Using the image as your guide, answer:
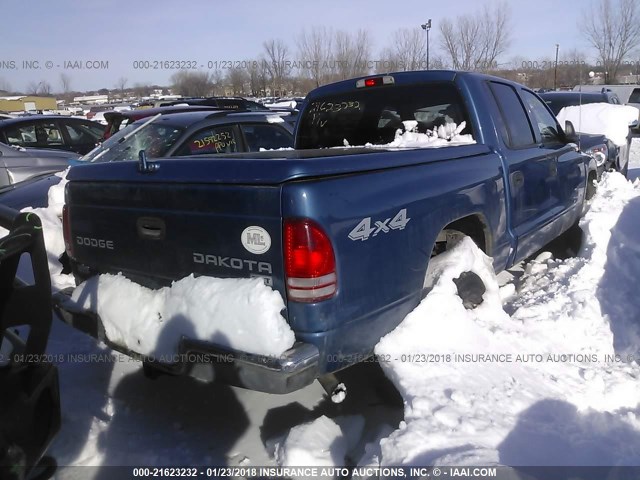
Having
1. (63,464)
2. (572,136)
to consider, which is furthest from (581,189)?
(63,464)

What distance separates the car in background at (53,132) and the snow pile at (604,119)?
351 inches

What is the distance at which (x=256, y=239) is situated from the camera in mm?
2619

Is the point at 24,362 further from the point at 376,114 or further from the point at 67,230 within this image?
the point at 376,114

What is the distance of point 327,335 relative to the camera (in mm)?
2627

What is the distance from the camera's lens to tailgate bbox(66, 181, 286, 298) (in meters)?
2.61

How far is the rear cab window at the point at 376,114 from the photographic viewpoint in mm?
4219

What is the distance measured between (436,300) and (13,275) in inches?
83.6

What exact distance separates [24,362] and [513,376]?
8.16ft

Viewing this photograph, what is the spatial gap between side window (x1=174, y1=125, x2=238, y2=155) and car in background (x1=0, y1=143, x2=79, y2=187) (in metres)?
3.73

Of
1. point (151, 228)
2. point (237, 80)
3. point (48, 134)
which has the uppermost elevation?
point (237, 80)

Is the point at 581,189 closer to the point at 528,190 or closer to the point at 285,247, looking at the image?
the point at 528,190

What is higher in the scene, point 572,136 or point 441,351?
point 572,136

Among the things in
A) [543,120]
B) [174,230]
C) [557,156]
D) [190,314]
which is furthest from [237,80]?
[190,314]

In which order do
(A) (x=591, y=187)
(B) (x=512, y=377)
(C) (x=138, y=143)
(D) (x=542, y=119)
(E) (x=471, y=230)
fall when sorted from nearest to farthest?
1. (B) (x=512, y=377)
2. (E) (x=471, y=230)
3. (D) (x=542, y=119)
4. (C) (x=138, y=143)
5. (A) (x=591, y=187)
